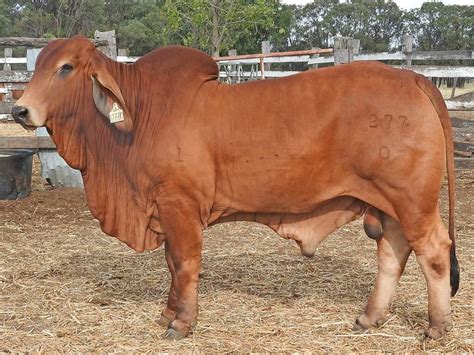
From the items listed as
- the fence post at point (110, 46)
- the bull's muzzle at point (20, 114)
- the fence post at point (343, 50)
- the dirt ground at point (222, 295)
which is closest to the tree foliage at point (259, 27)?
the fence post at point (343, 50)

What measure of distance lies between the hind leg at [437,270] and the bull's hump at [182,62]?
1622 millimetres

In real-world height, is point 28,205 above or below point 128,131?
below

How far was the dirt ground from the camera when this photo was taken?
3914 mm

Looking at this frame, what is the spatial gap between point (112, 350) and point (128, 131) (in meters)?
1.31

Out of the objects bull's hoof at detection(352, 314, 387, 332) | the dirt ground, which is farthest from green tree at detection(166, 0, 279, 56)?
bull's hoof at detection(352, 314, 387, 332)

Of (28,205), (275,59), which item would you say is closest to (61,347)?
(28,205)

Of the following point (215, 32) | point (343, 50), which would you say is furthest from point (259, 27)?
point (343, 50)

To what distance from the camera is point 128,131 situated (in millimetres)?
3820

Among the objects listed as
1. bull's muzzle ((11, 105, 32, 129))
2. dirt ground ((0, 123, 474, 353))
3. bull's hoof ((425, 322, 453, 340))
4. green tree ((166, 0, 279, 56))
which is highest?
green tree ((166, 0, 279, 56))

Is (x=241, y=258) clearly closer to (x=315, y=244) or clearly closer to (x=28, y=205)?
(x=315, y=244)

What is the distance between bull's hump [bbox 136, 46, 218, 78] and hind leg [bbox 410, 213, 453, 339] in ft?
5.32

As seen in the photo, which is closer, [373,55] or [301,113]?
[301,113]

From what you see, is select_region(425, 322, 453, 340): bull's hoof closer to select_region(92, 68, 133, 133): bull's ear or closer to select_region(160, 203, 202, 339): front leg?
select_region(160, 203, 202, 339): front leg

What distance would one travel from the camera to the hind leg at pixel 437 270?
3695mm
